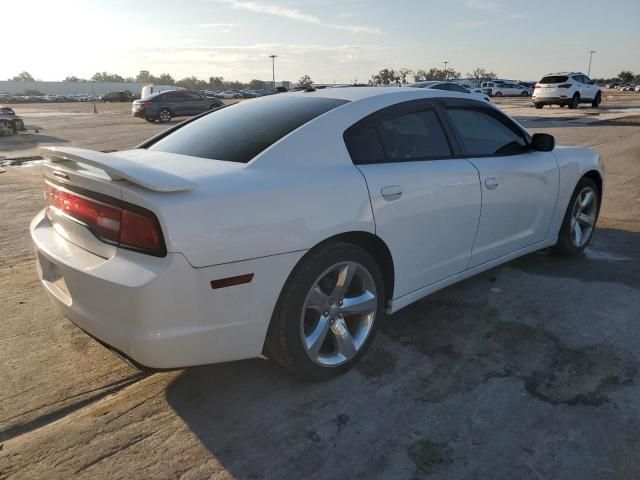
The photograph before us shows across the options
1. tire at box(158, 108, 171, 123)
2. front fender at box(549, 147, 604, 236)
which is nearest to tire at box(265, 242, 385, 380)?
front fender at box(549, 147, 604, 236)

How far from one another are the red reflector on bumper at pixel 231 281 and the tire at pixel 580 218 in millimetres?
3271

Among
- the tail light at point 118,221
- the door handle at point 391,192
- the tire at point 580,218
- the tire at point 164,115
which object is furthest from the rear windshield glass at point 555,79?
the tail light at point 118,221

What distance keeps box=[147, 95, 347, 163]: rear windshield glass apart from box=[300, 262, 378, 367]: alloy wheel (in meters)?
0.79

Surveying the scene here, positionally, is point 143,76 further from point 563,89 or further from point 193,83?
point 563,89

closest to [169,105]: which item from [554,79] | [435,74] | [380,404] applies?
[554,79]

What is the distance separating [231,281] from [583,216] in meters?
3.79

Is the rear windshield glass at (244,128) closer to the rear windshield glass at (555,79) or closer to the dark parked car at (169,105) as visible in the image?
the dark parked car at (169,105)

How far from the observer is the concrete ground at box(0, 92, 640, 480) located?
2223mm

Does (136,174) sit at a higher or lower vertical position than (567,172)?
higher

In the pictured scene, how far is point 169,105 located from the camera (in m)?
25.7

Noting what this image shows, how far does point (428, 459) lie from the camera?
2238mm

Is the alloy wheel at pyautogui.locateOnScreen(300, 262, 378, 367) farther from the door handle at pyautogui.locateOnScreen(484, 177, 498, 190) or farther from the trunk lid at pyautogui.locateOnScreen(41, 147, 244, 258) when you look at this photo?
the door handle at pyautogui.locateOnScreen(484, 177, 498, 190)

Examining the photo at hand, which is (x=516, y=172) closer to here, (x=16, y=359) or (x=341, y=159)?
(x=341, y=159)

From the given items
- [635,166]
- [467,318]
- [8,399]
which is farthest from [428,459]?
[635,166]
